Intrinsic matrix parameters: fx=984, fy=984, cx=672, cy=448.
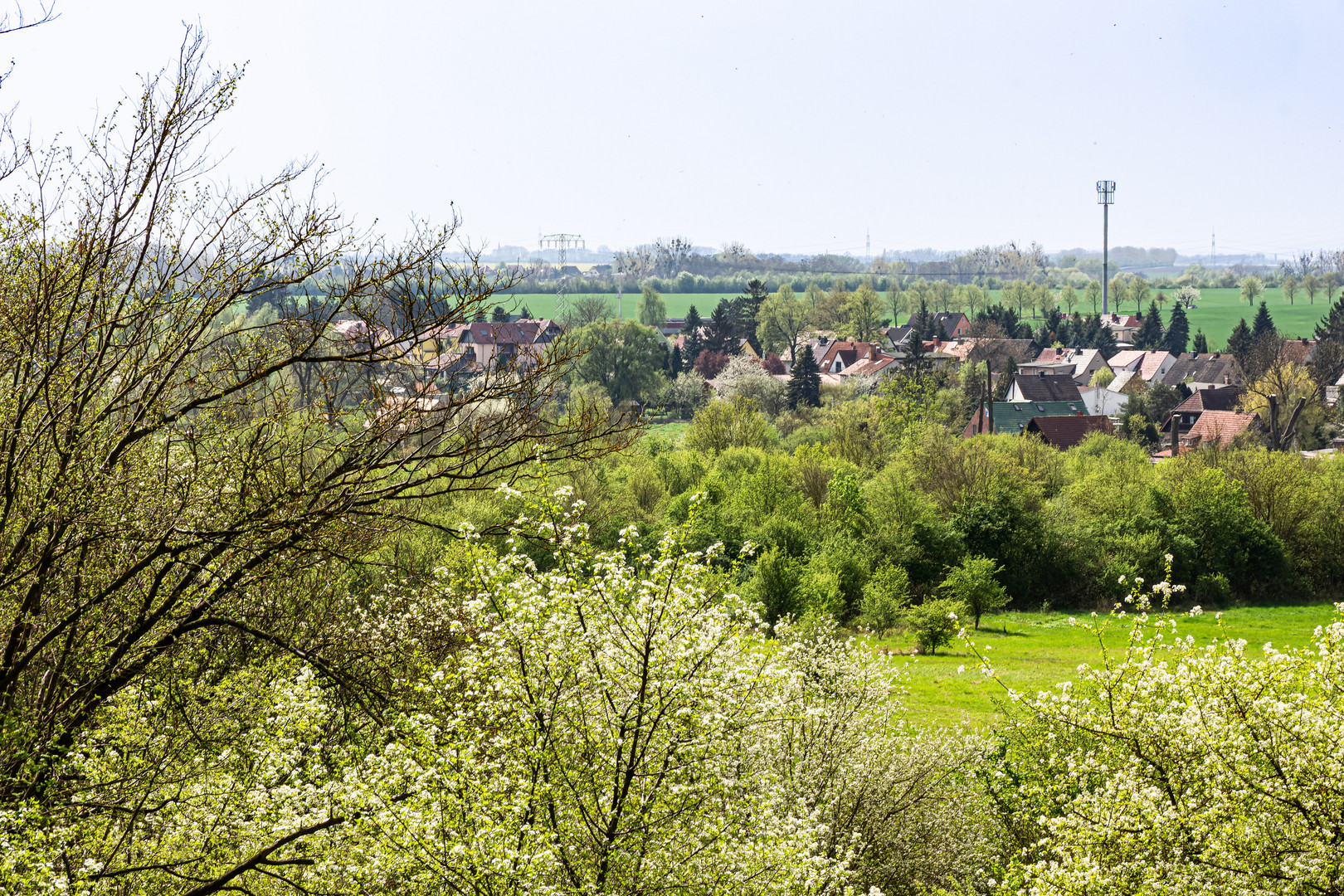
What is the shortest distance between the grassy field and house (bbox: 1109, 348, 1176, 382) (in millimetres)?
22513

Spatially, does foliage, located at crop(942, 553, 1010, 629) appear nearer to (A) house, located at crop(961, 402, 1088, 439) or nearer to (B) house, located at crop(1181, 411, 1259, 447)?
(A) house, located at crop(961, 402, 1088, 439)

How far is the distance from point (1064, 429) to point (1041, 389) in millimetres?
25499

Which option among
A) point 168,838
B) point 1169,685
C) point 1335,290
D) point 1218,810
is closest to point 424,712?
point 168,838

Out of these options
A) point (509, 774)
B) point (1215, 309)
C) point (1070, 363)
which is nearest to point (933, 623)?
point (509, 774)

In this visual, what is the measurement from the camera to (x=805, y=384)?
2921 inches

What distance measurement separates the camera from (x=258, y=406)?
9.88 metres

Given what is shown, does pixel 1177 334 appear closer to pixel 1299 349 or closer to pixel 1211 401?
pixel 1299 349

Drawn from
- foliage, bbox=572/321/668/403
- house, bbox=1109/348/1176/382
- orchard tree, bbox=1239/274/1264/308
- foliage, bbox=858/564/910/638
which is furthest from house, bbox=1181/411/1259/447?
orchard tree, bbox=1239/274/1264/308

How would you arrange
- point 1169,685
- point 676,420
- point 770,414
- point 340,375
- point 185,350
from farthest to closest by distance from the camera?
1. point 676,420
2. point 770,414
3. point 1169,685
4. point 340,375
5. point 185,350

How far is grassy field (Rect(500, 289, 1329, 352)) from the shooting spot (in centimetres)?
13925

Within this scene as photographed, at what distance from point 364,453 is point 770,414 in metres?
64.1

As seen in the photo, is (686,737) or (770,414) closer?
(686,737)

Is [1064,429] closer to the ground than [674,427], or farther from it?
farther from it

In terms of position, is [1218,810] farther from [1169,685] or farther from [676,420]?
[676,420]
